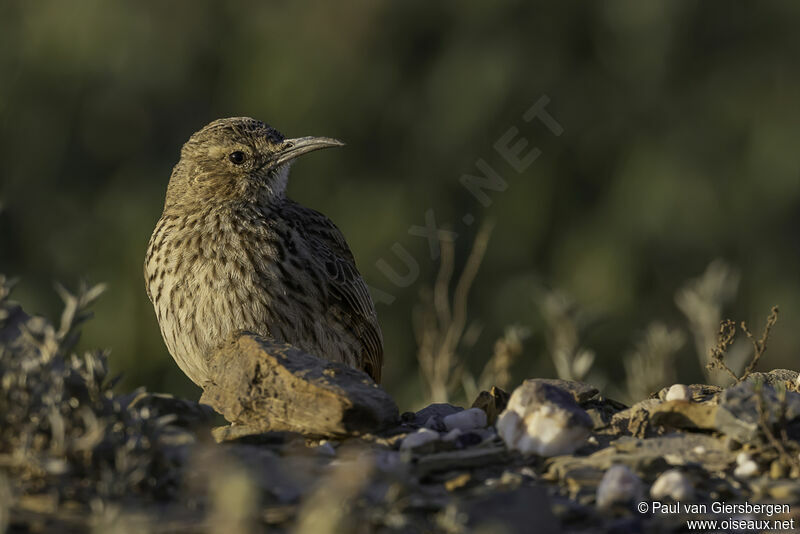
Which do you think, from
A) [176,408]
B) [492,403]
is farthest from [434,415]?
[176,408]

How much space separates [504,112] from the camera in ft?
35.0

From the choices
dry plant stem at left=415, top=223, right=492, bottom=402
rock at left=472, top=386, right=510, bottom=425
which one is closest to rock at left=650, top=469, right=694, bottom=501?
rock at left=472, top=386, right=510, bottom=425

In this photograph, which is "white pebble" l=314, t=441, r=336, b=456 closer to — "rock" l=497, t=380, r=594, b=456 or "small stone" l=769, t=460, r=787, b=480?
"rock" l=497, t=380, r=594, b=456

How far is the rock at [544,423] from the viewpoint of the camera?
379 cm

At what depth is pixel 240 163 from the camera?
6.14 meters

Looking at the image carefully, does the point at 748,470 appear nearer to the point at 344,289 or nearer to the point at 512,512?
the point at 512,512

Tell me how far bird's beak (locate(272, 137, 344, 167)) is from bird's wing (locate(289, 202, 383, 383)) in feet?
0.84

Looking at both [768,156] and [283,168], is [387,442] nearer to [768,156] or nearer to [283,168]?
[283,168]

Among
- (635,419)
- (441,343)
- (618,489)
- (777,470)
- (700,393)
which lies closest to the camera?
(618,489)

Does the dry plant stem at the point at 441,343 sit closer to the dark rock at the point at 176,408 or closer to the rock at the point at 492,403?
the rock at the point at 492,403

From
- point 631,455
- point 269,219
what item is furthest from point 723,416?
point 269,219

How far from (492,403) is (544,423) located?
0.63 metres

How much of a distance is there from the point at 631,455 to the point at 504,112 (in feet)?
23.6

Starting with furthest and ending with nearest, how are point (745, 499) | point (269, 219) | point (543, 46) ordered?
point (543, 46) < point (269, 219) < point (745, 499)
